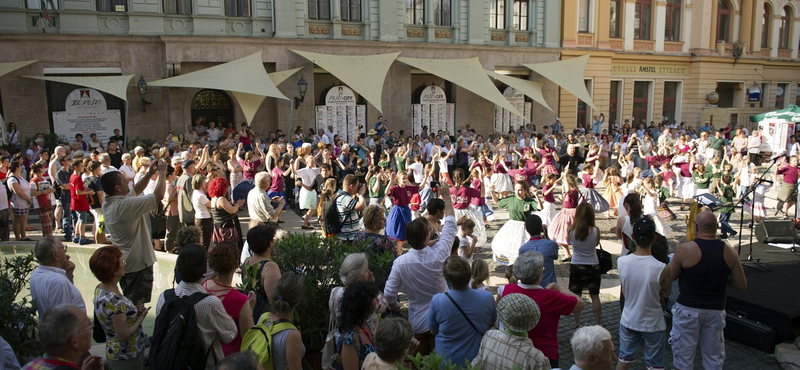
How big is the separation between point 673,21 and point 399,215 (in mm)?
27188

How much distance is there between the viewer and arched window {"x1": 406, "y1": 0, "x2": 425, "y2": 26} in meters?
22.3

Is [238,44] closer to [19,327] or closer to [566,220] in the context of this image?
[566,220]

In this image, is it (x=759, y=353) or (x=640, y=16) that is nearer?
(x=759, y=353)

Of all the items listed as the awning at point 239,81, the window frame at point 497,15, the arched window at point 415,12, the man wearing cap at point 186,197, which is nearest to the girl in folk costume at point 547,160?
the awning at point 239,81

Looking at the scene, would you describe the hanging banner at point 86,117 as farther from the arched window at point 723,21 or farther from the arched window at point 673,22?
the arched window at point 723,21

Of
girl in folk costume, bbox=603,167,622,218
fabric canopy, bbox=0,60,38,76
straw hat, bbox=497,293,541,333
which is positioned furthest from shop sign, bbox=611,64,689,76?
straw hat, bbox=497,293,541,333

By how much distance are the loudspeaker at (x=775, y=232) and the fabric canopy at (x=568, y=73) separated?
44.0 ft

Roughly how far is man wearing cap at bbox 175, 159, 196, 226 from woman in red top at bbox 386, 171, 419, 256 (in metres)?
2.90

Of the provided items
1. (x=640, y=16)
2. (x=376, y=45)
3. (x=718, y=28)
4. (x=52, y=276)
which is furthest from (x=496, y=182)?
(x=718, y=28)

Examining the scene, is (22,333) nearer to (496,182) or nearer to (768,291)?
(768,291)

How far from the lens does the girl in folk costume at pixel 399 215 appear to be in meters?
8.55

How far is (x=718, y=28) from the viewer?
3203cm

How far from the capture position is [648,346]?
16.9 ft

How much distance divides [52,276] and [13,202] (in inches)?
272
